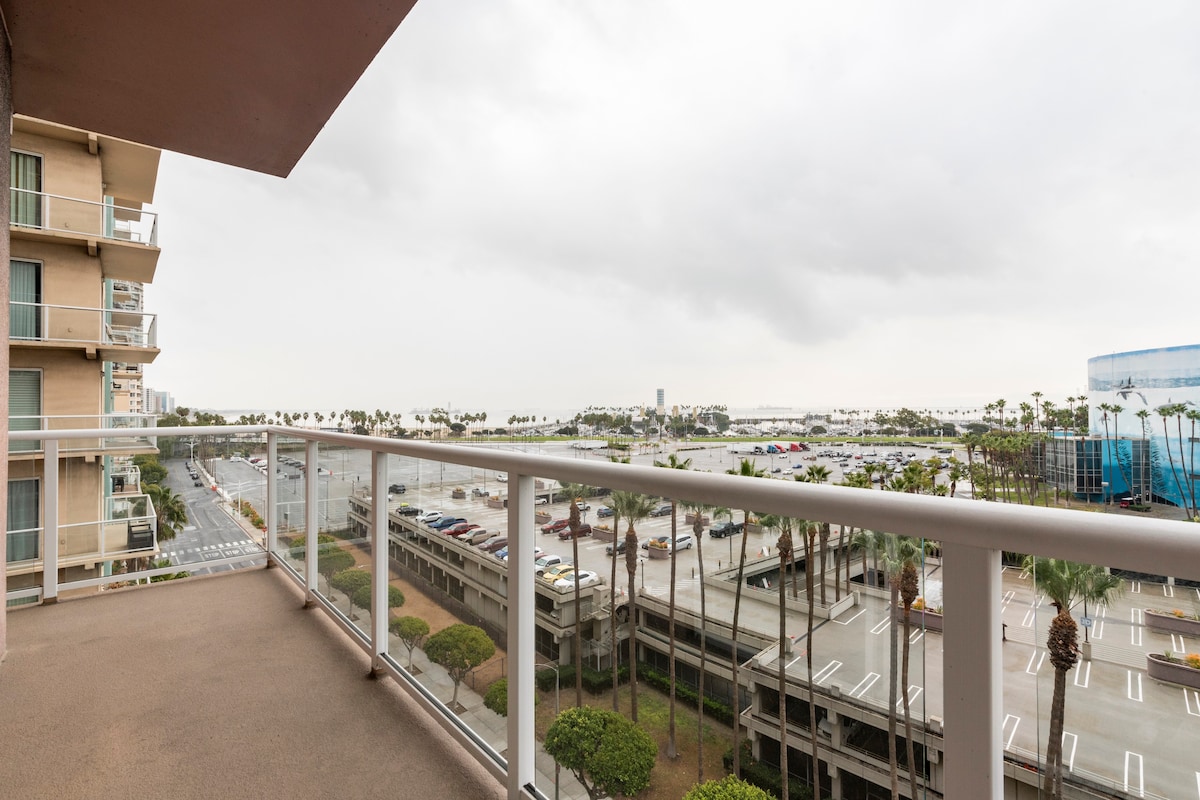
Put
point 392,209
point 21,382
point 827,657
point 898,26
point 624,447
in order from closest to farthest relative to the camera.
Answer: point 827,657, point 21,382, point 624,447, point 898,26, point 392,209

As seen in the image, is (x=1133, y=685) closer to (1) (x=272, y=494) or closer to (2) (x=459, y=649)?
(2) (x=459, y=649)

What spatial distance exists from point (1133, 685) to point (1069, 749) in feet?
0.32

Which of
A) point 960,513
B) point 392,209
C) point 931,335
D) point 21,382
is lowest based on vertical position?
point 960,513

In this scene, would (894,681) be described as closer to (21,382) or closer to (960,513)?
(960,513)

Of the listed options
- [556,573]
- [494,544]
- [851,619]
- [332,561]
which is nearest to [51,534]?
[332,561]

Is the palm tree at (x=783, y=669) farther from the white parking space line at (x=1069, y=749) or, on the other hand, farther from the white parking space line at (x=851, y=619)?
the white parking space line at (x=1069, y=749)

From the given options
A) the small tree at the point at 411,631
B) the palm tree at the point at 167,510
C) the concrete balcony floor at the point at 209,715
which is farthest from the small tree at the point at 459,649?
the palm tree at the point at 167,510

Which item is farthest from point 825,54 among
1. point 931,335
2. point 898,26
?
point 931,335

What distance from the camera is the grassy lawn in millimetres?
979

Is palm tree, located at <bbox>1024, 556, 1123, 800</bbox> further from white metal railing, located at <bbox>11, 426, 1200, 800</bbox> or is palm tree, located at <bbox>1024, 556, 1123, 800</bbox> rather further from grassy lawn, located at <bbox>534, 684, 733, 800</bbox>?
grassy lawn, located at <bbox>534, 684, 733, 800</bbox>

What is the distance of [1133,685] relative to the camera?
57cm

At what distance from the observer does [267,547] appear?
3.69 m

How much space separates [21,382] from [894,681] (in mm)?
11327

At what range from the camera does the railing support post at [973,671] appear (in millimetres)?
658
